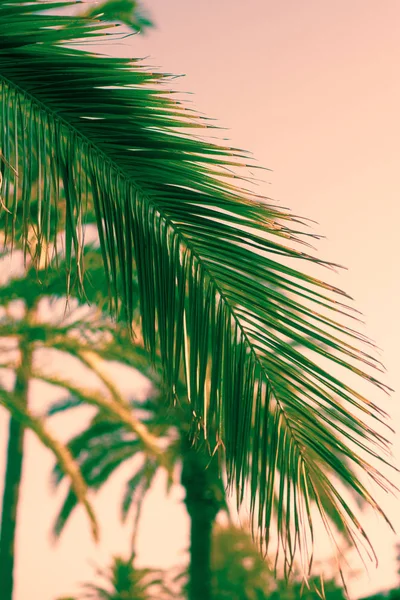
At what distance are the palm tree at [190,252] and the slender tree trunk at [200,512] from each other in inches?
625

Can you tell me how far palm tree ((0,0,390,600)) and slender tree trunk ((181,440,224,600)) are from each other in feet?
52.1

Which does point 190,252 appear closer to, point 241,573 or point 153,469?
point 153,469

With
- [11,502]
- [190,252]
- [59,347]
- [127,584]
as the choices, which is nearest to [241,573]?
[127,584]

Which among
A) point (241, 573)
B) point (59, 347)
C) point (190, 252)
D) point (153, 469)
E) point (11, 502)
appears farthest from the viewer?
point (241, 573)

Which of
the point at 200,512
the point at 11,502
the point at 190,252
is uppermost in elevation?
the point at 200,512

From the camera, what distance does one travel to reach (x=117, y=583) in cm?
2677

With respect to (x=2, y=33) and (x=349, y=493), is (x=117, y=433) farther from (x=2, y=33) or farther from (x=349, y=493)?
(x=2, y=33)

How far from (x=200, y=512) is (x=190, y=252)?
17.7m

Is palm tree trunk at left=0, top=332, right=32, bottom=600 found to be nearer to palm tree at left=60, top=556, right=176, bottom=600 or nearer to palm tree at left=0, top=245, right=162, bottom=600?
palm tree at left=0, top=245, right=162, bottom=600

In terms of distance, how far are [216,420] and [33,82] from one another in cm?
103

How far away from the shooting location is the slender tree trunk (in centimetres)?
1850

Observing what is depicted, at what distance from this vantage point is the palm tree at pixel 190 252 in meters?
1.96

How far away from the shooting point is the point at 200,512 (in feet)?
62.4

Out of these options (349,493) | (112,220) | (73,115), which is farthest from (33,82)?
(349,493)
